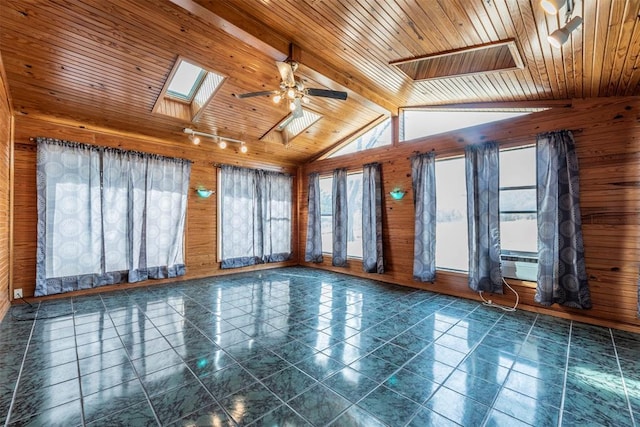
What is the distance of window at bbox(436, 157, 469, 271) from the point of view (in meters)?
4.67

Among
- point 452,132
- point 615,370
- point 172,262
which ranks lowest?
point 615,370

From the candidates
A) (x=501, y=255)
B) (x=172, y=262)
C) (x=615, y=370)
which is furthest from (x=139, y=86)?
(x=615, y=370)

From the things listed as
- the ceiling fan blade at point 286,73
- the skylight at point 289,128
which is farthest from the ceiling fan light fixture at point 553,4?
the skylight at point 289,128

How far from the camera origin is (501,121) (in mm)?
4219

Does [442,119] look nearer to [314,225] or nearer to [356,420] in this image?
[314,225]

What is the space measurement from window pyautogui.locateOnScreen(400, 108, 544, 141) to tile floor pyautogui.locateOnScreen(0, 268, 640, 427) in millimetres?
2832

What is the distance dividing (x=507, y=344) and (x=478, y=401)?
1.18 m

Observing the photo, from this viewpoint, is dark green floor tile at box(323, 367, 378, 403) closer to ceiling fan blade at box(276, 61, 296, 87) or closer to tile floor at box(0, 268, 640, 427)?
tile floor at box(0, 268, 640, 427)

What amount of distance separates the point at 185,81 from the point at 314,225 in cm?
391

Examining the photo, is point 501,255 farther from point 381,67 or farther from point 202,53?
point 202,53

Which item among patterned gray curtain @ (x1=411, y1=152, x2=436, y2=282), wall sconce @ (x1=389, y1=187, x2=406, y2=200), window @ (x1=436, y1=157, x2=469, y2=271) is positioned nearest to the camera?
window @ (x1=436, y1=157, x2=469, y2=271)

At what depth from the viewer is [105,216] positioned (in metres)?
4.67

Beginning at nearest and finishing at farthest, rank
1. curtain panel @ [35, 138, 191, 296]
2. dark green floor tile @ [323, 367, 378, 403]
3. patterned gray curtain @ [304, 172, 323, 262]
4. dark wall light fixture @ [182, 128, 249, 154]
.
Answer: dark green floor tile @ [323, 367, 378, 403]
curtain panel @ [35, 138, 191, 296]
dark wall light fixture @ [182, 128, 249, 154]
patterned gray curtain @ [304, 172, 323, 262]

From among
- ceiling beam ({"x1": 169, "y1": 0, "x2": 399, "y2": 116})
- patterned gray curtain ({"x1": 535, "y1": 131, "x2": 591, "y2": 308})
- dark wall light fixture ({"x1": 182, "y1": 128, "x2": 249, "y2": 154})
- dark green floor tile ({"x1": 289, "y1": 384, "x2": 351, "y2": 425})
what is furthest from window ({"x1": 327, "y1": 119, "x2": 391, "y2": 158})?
dark green floor tile ({"x1": 289, "y1": 384, "x2": 351, "y2": 425})
